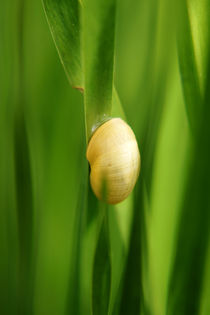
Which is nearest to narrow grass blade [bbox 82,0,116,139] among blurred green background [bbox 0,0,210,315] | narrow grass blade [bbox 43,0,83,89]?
→ narrow grass blade [bbox 43,0,83,89]

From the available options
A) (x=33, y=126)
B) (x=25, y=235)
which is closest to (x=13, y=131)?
(x=33, y=126)

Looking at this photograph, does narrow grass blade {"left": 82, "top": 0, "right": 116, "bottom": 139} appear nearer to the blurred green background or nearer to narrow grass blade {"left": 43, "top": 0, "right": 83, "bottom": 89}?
narrow grass blade {"left": 43, "top": 0, "right": 83, "bottom": 89}

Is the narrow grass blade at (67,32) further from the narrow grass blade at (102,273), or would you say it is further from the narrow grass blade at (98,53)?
the narrow grass blade at (102,273)

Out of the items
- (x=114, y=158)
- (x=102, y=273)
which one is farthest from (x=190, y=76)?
(x=102, y=273)

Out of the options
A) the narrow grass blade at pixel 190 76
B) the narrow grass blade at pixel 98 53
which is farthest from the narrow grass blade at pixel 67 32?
the narrow grass blade at pixel 190 76

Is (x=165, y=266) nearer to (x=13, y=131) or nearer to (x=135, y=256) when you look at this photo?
(x=135, y=256)

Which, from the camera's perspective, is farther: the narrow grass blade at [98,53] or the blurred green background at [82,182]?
the blurred green background at [82,182]
